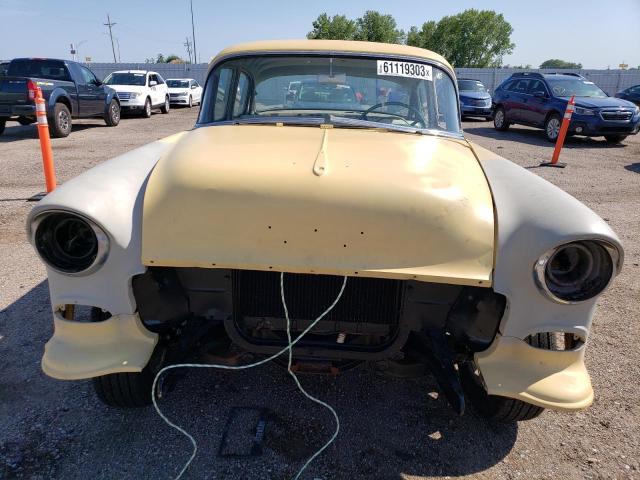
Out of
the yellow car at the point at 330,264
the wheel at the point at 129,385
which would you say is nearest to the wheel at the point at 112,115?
the yellow car at the point at 330,264

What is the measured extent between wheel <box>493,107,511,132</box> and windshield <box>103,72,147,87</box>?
1224 centimetres

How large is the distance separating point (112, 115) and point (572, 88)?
43.6 feet

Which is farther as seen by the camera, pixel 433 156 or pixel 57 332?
pixel 433 156

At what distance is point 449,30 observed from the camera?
245 ft

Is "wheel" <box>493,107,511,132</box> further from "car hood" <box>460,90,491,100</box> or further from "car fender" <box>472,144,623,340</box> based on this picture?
"car fender" <box>472,144,623,340</box>

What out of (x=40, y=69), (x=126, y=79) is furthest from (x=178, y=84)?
(x=40, y=69)

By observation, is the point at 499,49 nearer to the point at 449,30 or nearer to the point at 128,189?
the point at 449,30

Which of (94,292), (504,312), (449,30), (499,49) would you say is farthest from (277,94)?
(499,49)

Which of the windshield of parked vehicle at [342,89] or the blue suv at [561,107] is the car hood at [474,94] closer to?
the blue suv at [561,107]

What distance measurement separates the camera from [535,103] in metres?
13.5

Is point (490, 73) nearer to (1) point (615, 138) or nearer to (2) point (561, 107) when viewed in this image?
(1) point (615, 138)

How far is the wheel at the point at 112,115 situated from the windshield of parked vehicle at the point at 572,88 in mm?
12584

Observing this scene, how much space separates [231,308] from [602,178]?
8886 mm

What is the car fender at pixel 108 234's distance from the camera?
80.0 inches
